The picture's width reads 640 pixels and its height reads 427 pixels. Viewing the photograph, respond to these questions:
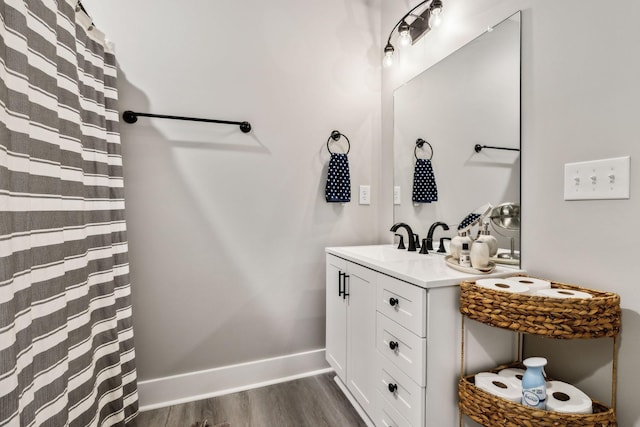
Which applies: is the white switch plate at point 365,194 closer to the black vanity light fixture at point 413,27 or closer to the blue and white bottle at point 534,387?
the black vanity light fixture at point 413,27

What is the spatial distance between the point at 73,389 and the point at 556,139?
1838 mm

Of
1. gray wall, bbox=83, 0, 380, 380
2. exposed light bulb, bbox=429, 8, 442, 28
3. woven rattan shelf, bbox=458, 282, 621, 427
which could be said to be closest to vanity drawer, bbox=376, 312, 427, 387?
woven rattan shelf, bbox=458, 282, 621, 427

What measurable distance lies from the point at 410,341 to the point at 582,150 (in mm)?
817

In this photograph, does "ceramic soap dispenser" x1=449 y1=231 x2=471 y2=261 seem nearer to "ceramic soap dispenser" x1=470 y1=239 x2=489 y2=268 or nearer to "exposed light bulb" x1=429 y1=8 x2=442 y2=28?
"ceramic soap dispenser" x1=470 y1=239 x2=489 y2=268

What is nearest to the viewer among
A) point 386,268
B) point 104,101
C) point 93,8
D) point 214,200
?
point 386,268

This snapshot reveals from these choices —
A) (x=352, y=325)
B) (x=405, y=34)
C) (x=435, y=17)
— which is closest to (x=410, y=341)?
(x=352, y=325)

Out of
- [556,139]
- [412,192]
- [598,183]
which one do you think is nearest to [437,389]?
[598,183]

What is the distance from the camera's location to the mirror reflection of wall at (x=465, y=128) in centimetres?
115

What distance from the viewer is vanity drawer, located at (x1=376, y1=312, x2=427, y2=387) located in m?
0.95

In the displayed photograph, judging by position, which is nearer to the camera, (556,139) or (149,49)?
(556,139)

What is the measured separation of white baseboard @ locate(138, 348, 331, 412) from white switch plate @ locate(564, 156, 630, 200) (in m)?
1.60

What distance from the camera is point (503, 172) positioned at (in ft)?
3.88

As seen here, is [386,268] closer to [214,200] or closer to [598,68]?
[598,68]

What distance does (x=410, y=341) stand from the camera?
3.30 feet
